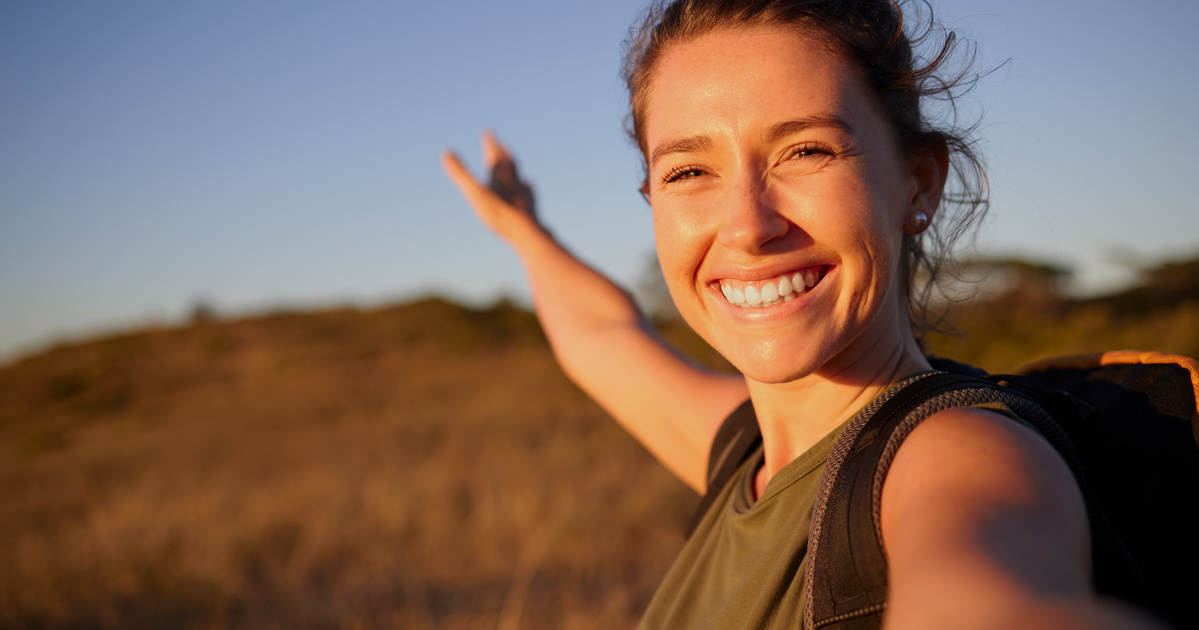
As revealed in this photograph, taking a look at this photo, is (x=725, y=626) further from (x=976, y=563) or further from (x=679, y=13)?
(x=679, y=13)

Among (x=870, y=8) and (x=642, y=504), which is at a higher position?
(x=870, y=8)

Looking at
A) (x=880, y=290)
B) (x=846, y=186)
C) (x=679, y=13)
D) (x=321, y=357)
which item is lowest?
(x=880, y=290)

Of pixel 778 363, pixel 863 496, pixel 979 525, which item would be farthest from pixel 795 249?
pixel 979 525

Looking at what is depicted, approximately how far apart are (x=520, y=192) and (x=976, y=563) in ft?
7.89

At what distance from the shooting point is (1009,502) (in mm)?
750

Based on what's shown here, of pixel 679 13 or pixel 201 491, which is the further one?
pixel 201 491

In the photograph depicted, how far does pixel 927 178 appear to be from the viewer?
1417 millimetres

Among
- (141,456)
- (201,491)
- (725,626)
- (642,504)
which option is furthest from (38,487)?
(725,626)

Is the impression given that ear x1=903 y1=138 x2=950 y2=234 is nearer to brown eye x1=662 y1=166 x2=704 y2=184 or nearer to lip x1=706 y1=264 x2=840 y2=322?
lip x1=706 y1=264 x2=840 y2=322

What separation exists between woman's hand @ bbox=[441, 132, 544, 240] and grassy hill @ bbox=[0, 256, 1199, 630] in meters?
1.57

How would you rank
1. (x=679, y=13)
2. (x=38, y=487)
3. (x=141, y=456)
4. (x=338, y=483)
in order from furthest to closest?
(x=141, y=456) → (x=38, y=487) → (x=338, y=483) → (x=679, y=13)

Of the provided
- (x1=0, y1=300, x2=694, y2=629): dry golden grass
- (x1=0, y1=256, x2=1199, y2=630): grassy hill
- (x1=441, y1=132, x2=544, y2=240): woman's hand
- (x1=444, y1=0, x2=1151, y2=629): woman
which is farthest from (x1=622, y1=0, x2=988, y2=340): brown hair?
(x1=0, y1=300, x2=694, y2=629): dry golden grass

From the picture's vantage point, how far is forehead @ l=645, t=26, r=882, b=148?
3.93ft

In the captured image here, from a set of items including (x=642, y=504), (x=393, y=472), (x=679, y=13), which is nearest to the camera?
(x=679, y=13)
